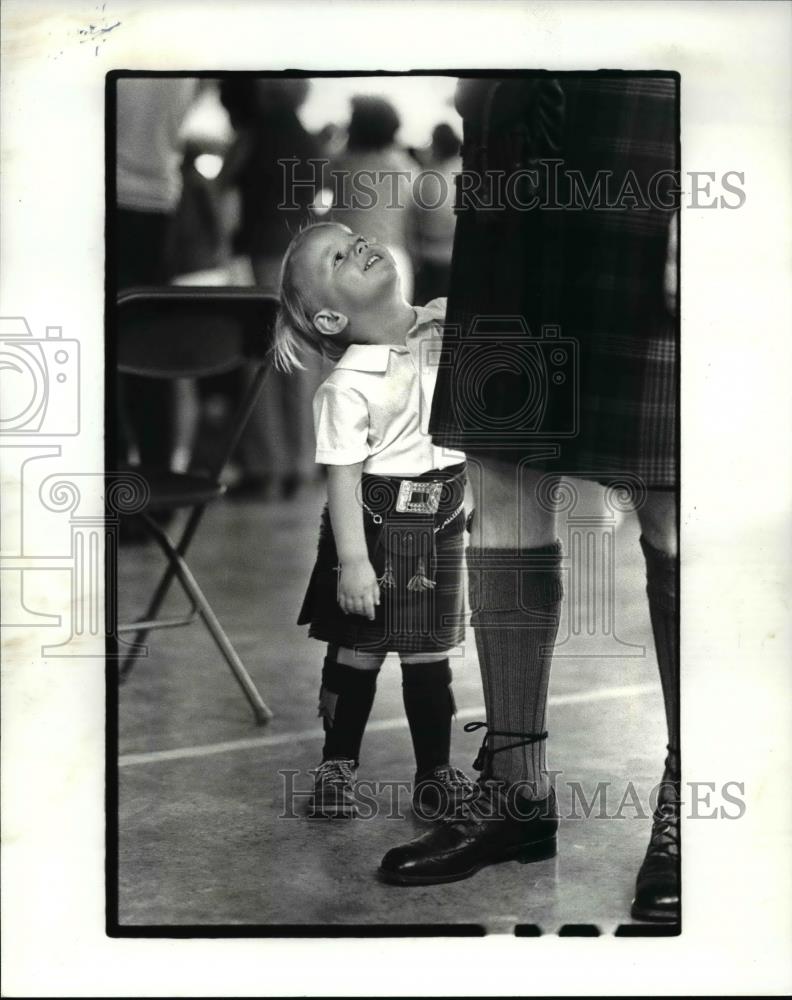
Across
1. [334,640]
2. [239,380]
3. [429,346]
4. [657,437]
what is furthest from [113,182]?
[657,437]

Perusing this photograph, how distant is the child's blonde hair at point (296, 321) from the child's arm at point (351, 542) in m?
0.18

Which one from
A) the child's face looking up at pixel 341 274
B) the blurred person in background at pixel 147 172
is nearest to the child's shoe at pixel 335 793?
the child's face looking up at pixel 341 274

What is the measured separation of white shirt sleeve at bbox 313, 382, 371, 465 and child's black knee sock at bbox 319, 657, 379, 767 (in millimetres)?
319

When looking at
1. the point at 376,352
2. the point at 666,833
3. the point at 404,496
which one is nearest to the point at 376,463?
the point at 404,496

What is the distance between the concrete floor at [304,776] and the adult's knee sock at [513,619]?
0.03 metres

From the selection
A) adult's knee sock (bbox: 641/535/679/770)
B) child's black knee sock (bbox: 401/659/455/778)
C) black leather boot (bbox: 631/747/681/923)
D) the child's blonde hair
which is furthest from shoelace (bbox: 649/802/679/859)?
the child's blonde hair

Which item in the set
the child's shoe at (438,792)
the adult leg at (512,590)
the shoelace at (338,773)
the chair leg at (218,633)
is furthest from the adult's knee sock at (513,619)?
the chair leg at (218,633)

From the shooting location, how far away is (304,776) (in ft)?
6.75

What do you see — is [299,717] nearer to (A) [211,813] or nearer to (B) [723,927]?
(A) [211,813]

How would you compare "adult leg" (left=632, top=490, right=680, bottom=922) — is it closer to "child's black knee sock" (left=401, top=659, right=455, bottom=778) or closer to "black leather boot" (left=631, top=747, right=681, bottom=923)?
"black leather boot" (left=631, top=747, right=681, bottom=923)

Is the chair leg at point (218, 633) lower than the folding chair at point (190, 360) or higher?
lower

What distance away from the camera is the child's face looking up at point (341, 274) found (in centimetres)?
201

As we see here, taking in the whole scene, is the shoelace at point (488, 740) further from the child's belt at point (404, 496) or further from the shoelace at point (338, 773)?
the child's belt at point (404, 496)

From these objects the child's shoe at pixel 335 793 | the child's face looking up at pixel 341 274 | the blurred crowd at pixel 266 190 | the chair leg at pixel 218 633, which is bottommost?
the child's shoe at pixel 335 793
